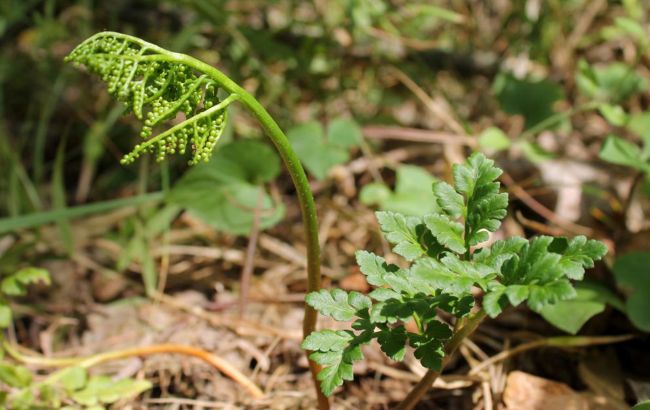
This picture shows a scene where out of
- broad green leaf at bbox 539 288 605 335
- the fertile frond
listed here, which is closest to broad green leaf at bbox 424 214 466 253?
the fertile frond

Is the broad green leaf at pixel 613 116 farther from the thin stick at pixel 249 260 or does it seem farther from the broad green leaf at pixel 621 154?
the thin stick at pixel 249 260

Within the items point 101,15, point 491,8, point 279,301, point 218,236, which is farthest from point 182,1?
point 491,8

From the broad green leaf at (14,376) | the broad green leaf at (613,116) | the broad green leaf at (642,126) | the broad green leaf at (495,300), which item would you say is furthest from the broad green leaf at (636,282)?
the broad green leaf at (14,376)

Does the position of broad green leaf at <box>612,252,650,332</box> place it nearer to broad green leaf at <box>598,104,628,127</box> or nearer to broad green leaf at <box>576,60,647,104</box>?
broad green leaf at <box>598,104,628,127</box>

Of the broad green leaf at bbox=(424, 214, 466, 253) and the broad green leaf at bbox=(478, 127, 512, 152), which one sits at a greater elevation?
the broad green leaf at bbox=(424, 214, 466, 253)

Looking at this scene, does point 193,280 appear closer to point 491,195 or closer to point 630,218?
point 491,195
